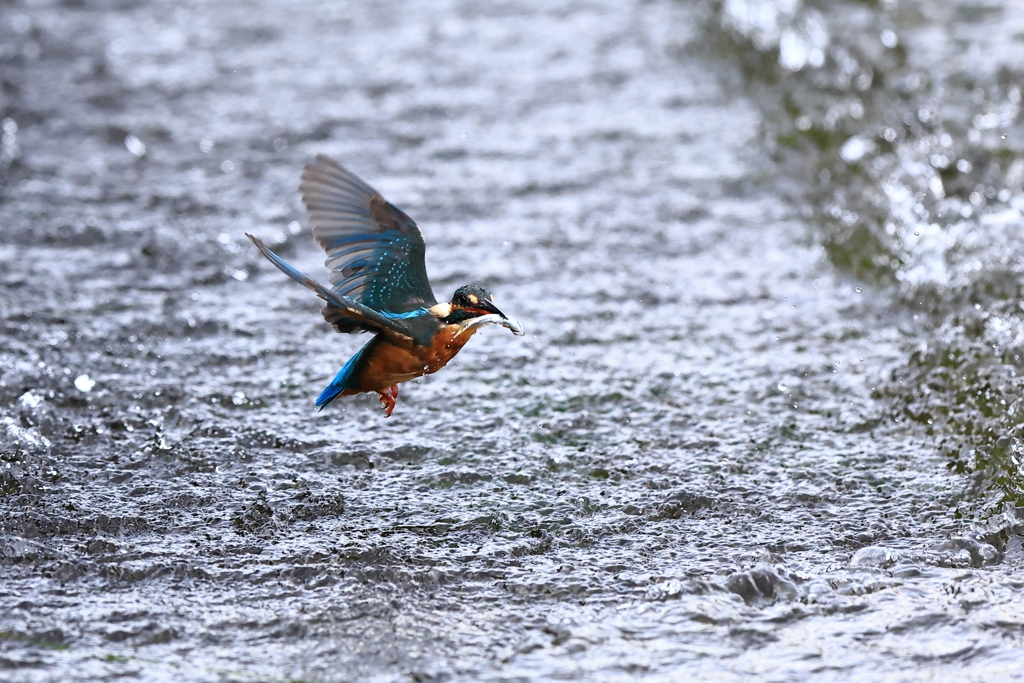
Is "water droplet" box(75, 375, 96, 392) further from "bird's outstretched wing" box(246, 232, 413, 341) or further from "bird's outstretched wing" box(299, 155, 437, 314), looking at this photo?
"bird's outstretched wing" box(246, 232, 413, 341)

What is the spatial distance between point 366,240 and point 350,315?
1.56 ft

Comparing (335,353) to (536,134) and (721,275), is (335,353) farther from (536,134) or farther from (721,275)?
(536,134)

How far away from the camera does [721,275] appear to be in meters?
4.74

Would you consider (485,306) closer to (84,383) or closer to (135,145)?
(84,383)

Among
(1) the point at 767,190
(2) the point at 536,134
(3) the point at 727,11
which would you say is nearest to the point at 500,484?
(1) the point at 767,190

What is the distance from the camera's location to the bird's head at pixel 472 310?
297cm

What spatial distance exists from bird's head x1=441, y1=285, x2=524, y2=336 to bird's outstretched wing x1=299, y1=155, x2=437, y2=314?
0.22 m

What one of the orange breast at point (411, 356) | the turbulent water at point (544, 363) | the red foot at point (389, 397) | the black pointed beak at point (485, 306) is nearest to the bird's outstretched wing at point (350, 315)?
the orange breast at point (411, 356)

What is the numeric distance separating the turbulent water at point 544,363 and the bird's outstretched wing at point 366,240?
556 mm

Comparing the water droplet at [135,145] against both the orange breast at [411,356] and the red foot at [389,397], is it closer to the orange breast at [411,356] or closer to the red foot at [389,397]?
the red foot at [389,397]

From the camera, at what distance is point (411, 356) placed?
3.00 metres

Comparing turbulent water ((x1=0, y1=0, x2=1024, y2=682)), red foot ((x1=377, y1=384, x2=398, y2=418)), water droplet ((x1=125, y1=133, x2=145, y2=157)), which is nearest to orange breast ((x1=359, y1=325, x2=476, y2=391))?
red foot ((x1=377, y1=384, x2=398, y2=418))

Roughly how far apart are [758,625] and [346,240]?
1424mm

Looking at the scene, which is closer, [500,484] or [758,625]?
[758,625]
